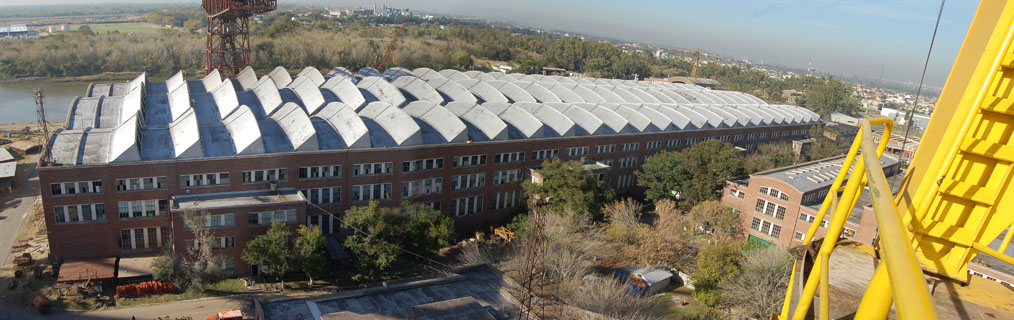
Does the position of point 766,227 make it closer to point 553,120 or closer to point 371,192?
point 553,120

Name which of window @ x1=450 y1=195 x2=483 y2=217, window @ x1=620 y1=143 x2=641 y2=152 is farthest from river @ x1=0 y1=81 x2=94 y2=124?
window @ x1=620 y1=143 x2=641 y2=152

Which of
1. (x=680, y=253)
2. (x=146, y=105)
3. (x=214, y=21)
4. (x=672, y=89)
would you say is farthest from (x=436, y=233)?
(x=672, y=89)

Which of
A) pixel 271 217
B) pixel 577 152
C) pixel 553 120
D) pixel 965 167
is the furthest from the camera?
pixel 553 120

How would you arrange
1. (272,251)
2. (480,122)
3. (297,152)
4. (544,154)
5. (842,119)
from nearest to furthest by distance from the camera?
1. (272,251)
2. (297,152)
3. (480,122)
4. (544,154)
5. (842,119)

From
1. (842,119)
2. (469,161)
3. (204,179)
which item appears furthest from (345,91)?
(842,119)

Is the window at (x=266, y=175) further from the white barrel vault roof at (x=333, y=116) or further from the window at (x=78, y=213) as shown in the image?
the window at (x=78, y=213)

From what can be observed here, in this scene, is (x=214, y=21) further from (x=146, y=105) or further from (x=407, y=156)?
(x=407, y=156)
